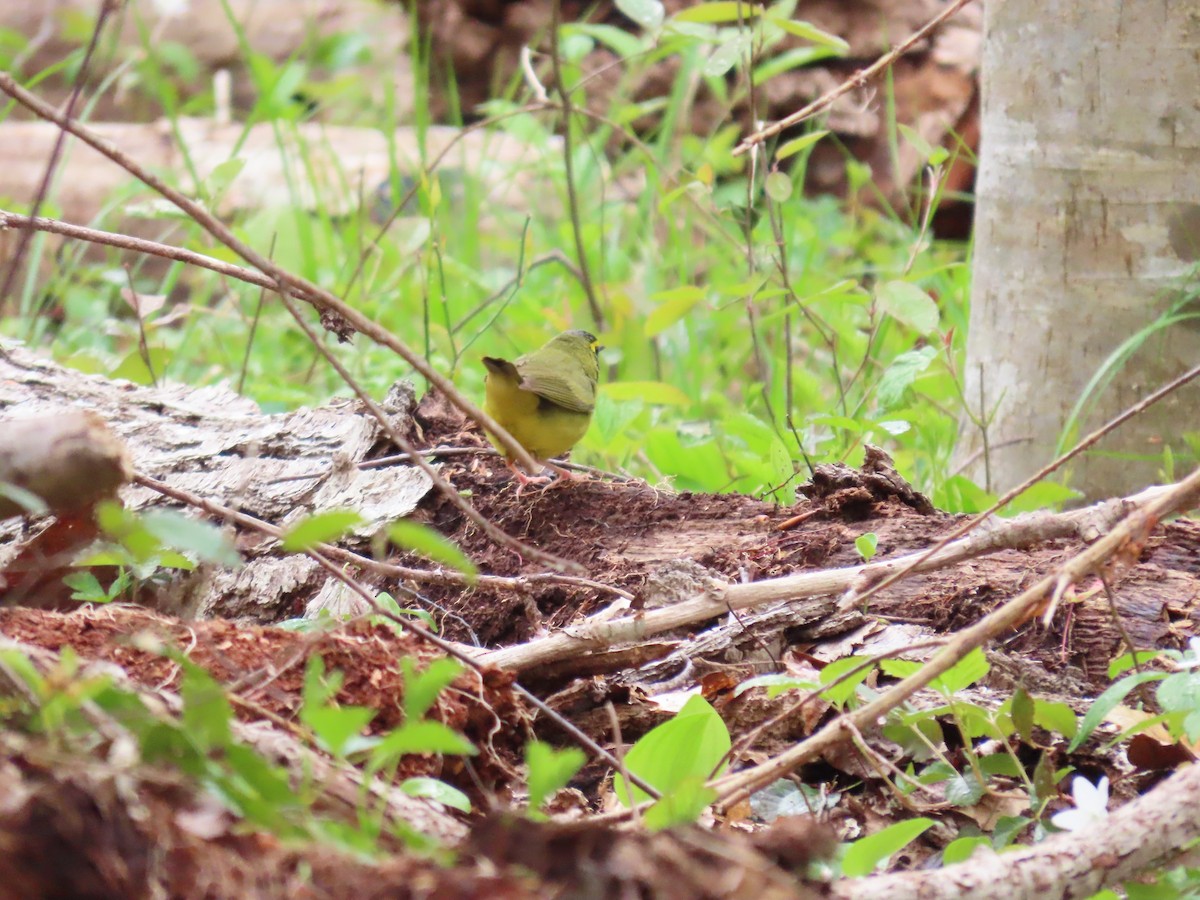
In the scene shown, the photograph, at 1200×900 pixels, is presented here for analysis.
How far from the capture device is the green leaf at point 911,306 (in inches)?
126

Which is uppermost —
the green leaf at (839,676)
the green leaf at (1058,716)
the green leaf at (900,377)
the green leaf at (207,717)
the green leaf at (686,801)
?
the green leaf at (207,717)

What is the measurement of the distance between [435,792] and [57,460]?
0.59 metres

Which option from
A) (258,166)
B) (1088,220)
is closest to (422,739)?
(1088,220)

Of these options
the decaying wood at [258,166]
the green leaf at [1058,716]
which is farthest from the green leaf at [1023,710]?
the decaying wood at [258,166]

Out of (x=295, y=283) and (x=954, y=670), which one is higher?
(x=295, y=283)

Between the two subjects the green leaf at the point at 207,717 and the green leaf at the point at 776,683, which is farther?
the green leaf at the point at 776,683

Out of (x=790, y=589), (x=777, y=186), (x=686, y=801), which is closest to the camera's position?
(x=686, y=801)

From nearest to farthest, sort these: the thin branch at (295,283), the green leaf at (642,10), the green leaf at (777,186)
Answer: the thin branch at (295,283) < the green leaf at (777,186) < the green leaf at (642,10)

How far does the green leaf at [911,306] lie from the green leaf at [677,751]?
5.77 feet

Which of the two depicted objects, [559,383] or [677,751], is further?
[559,383]

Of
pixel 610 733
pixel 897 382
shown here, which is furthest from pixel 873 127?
pixel 610 733

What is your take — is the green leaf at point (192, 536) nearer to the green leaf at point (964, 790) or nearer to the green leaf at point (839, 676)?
the green leaf at point (839, 676)

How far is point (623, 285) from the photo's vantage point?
6.04 m

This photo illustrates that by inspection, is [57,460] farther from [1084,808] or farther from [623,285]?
[623,285]
